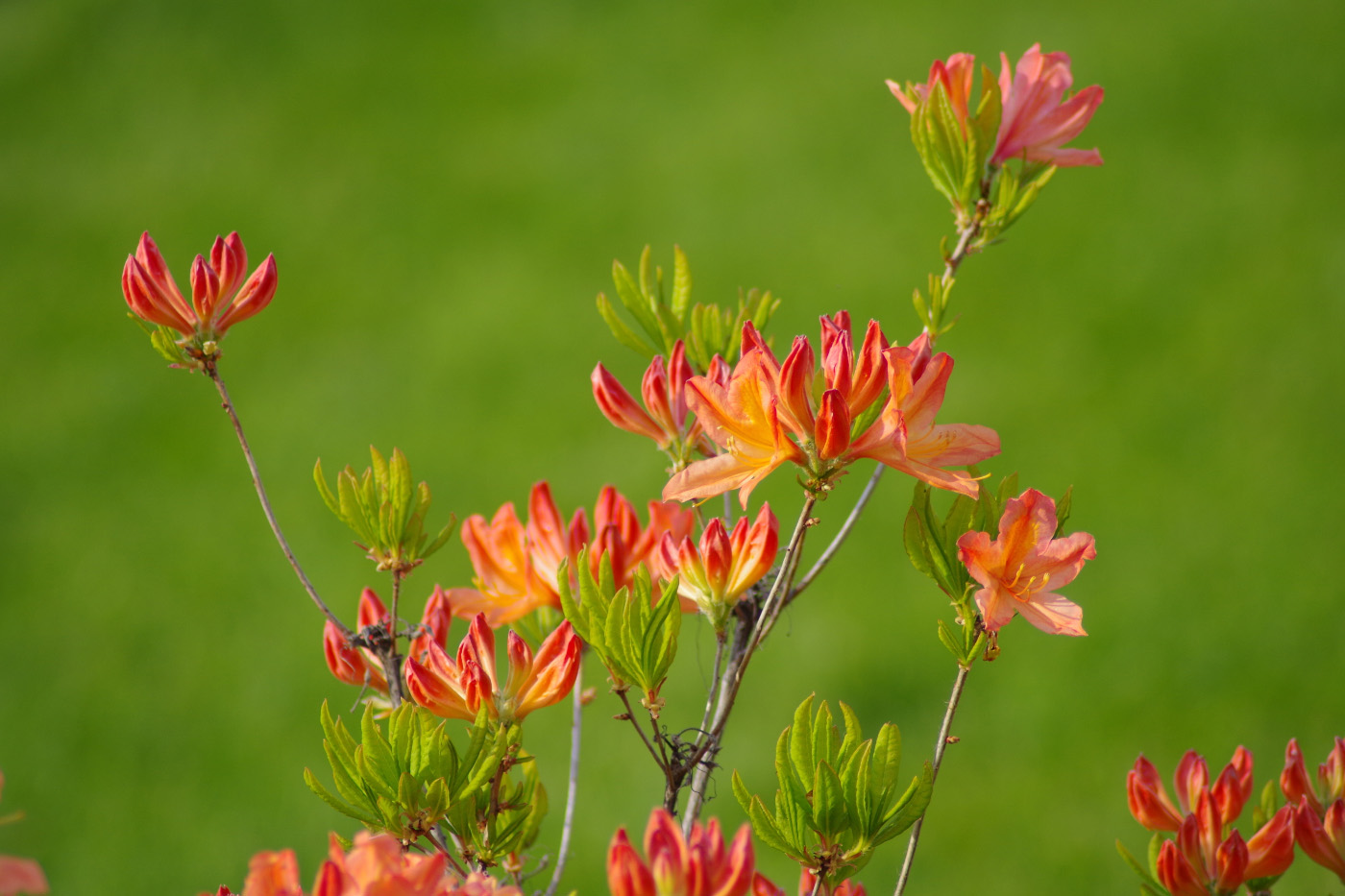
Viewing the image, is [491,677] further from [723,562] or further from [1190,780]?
[1190,780]

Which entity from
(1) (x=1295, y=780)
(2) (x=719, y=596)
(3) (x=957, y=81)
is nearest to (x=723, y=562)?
(2) (x=719, y=596)

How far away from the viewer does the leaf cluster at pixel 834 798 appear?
80cm

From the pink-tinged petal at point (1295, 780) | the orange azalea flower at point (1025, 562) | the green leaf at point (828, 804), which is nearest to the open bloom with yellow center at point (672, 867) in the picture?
the green leaf at point (828, 804)

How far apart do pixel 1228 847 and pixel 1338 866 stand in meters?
0.09

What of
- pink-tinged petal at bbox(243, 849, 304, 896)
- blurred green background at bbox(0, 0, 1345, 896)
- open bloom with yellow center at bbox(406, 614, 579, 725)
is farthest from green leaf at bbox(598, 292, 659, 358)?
blurred green background at bbox(0, 0, 1345, 896)

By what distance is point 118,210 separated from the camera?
5.29 metres

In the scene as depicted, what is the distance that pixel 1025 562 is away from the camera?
80cm

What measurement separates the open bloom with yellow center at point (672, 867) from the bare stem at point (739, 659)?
0.54 ft

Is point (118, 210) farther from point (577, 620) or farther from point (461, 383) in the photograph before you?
point (577, 620)

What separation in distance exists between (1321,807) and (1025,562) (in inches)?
18.1

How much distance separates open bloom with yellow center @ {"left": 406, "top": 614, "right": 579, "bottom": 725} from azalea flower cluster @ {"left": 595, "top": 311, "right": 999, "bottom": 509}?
0.16m

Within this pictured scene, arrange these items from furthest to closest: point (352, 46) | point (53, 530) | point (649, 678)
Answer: point (352, 46), point (53, 530), point (649, 678)

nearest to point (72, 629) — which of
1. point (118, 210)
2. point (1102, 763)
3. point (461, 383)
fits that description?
point (461, 383)

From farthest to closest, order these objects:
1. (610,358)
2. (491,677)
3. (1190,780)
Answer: (610,358)
(1190,780)
(491,677)
